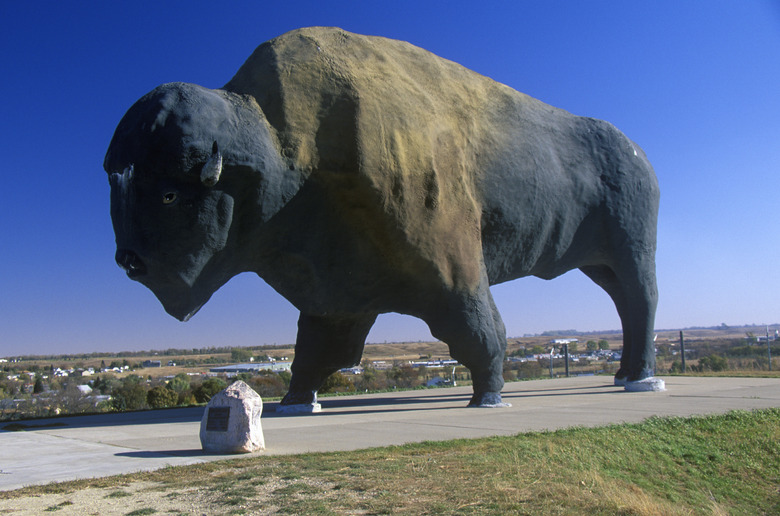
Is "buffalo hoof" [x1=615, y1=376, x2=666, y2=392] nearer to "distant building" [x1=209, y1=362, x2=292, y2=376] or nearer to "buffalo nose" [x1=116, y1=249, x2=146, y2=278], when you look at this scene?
"buffalo nose" [x1=116, y1=249, x2=146, y2=278]

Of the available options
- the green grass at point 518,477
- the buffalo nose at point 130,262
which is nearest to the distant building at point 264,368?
the buffalo nose at point 130,262

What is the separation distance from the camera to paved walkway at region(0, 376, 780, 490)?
16.4 ft

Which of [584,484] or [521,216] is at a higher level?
[521,216]

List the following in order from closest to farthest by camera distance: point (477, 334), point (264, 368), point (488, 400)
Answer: point (477, 334)
point (488, 400)
point (264, 368)

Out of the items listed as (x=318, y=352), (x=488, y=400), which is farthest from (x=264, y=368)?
(x=488, y=400)

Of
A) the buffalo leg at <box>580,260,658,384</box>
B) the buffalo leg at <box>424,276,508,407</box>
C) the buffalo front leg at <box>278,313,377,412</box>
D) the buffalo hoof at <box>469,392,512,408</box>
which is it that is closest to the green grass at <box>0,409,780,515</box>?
the buffalo leg at <box>424,276,508,407</box>

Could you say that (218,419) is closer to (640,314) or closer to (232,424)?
(232,424)

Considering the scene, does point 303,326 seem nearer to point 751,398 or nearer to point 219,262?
point 219,262

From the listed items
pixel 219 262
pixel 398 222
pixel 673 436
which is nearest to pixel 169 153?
pixel 219 262

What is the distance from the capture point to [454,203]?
25.9 ft

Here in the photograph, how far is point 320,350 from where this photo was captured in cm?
885

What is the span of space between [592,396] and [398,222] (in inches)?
175

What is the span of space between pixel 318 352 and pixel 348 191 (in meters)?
2.54

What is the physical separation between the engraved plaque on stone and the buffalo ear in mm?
2174
